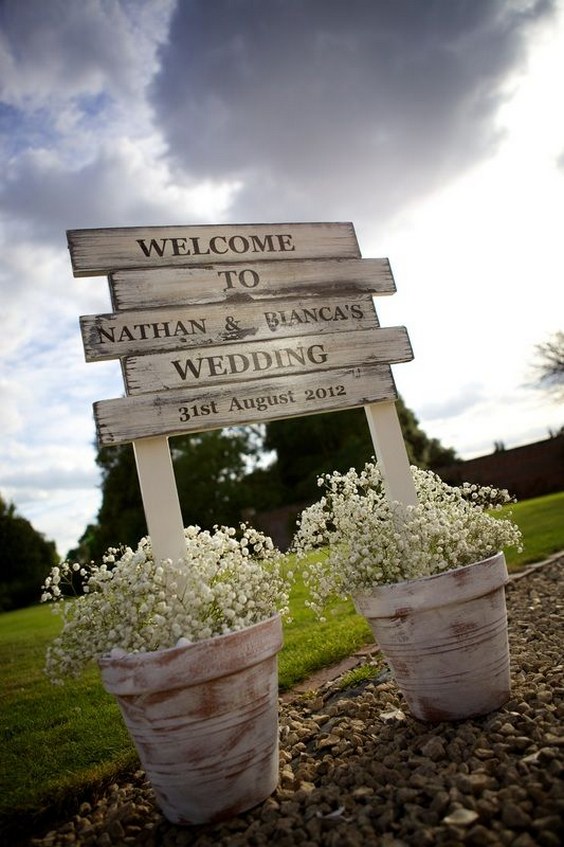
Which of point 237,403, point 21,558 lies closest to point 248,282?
point 237,403

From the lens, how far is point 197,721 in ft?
8.01

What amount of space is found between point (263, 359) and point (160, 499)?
1.24m

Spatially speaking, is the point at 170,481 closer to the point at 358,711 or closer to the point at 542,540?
the point at 358,711

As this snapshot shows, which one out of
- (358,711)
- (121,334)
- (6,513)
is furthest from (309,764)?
(6,513)

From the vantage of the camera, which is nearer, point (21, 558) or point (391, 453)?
point (391, 453)

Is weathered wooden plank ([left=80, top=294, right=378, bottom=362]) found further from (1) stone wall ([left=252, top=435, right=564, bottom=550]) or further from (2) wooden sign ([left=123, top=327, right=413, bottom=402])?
(1) stone wall ([left=252, top=435, right=564, bottom=550])

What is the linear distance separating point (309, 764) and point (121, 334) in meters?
2.79

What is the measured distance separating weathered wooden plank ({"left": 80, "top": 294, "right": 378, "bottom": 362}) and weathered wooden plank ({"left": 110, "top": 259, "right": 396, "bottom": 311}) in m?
0.07

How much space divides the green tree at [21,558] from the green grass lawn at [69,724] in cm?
3161

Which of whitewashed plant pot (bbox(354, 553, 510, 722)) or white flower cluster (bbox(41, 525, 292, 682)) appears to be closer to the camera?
white flower cluster (bbox(41, 525, 292, 682))

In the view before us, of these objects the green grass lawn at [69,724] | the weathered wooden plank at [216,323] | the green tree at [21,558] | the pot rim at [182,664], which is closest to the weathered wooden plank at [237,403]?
the weathered wooden plank at [216,323]

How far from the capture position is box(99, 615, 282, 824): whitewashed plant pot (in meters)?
2.43

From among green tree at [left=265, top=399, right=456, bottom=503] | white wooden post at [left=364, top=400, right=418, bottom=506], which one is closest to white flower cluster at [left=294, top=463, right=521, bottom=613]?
white wooden post at [left=364, top=400, right=418, bottom=506]

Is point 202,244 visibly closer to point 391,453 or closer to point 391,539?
point 391,453
